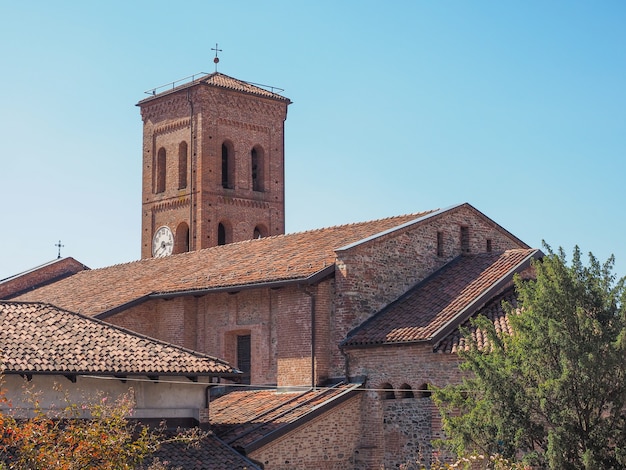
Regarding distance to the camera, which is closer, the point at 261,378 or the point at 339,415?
the point at 339,415

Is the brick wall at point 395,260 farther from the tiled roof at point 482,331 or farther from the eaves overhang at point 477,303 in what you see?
the tiled roof at point 482,331

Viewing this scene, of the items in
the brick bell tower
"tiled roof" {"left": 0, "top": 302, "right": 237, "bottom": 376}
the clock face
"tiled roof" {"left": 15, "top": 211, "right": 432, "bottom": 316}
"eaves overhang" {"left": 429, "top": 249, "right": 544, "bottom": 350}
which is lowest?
"tiled roof" {"left": 0, "top": 302, "right": 237, "bottom": 376}

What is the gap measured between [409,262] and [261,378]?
4.94m

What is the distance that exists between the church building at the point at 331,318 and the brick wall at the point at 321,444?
0.03 metres

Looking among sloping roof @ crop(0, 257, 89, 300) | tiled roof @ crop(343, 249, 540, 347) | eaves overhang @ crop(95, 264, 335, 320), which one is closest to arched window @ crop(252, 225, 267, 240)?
sloping roof @ crop(0, 257, 89, 300)

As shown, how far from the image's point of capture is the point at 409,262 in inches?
1026

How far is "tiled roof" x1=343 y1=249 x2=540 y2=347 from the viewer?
75.2 ft

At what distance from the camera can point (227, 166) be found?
154ft

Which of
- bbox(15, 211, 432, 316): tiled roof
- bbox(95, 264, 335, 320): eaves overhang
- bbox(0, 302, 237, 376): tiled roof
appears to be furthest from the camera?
A: bbox(15, 211, 432, 316): tiled roof

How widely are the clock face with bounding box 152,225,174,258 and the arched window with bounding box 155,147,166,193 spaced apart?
215 cm

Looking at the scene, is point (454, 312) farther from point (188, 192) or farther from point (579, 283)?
point (188, 192)

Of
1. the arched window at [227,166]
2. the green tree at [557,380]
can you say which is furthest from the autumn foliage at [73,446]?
the arched window at [227,166]

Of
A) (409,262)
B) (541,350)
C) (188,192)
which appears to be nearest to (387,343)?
(409,262)

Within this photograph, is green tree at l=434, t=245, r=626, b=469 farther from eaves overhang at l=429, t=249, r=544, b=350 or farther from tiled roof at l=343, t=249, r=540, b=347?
tiled roof at l=343, t=249, r=540, b=347
